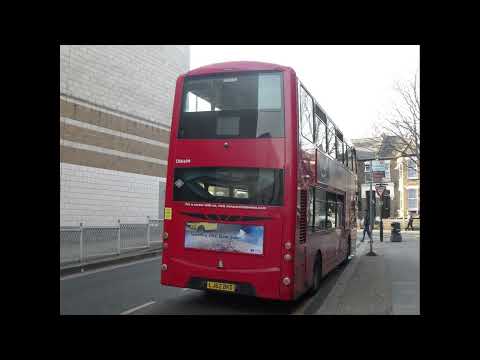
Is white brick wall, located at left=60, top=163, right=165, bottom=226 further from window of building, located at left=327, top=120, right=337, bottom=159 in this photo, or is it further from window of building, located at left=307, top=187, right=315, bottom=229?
window of building, located at left=307, top=187, right=315, bottom=229

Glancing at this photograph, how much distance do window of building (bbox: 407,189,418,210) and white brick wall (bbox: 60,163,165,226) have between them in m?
27.0

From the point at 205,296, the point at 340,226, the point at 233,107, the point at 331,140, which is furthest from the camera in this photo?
the point at 340,226

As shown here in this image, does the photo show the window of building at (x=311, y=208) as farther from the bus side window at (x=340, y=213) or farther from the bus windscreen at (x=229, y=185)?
the bus side window at (x=340, y=213)

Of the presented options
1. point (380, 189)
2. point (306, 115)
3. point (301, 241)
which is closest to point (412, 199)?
point (380, 189)

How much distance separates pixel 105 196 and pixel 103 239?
5.61 meters

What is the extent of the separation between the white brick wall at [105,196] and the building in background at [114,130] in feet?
0.12

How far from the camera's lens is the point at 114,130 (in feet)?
64.8

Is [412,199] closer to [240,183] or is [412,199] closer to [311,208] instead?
[311,208]

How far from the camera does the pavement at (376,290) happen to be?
307 inches

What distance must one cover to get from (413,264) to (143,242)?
926 centimetres

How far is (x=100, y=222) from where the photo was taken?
741 inches

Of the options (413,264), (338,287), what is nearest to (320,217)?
(338,287)

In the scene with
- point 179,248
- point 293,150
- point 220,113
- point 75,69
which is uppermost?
point 75,69

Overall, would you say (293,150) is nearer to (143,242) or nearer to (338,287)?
(338,287)
